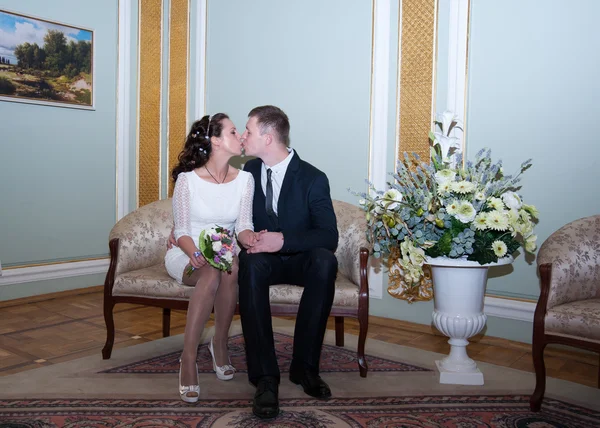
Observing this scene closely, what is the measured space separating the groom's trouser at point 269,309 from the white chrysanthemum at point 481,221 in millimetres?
691

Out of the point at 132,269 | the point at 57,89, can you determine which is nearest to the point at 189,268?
the point at 132,269

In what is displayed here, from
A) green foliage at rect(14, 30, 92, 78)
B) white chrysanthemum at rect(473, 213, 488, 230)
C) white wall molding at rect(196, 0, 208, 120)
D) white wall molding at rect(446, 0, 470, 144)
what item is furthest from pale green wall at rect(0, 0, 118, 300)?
white chrysanthemum at rect(473, 213, 488, 230)

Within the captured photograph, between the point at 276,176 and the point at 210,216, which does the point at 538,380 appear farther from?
the point at 210,216

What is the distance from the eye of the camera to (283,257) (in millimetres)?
2816

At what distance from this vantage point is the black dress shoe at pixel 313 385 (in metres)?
2.46

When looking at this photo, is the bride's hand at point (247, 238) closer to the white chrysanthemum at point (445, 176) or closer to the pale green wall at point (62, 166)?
the white chrysanthemum at point (445, 176)

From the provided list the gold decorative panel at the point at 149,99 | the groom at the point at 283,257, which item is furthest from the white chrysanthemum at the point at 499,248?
the gold decorative panel at the point at 149,99

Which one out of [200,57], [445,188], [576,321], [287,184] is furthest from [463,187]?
[200,57]

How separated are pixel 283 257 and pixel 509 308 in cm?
159

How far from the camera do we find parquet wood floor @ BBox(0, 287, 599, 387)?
3.02 m

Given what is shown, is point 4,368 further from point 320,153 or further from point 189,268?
point 320,153

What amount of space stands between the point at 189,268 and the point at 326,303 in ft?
2.30

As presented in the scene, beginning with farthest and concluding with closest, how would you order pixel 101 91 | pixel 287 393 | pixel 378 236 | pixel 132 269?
pixel 101 91
pixel 132 269
pixel 378 236
pixel 287 393

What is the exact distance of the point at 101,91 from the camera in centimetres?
490
